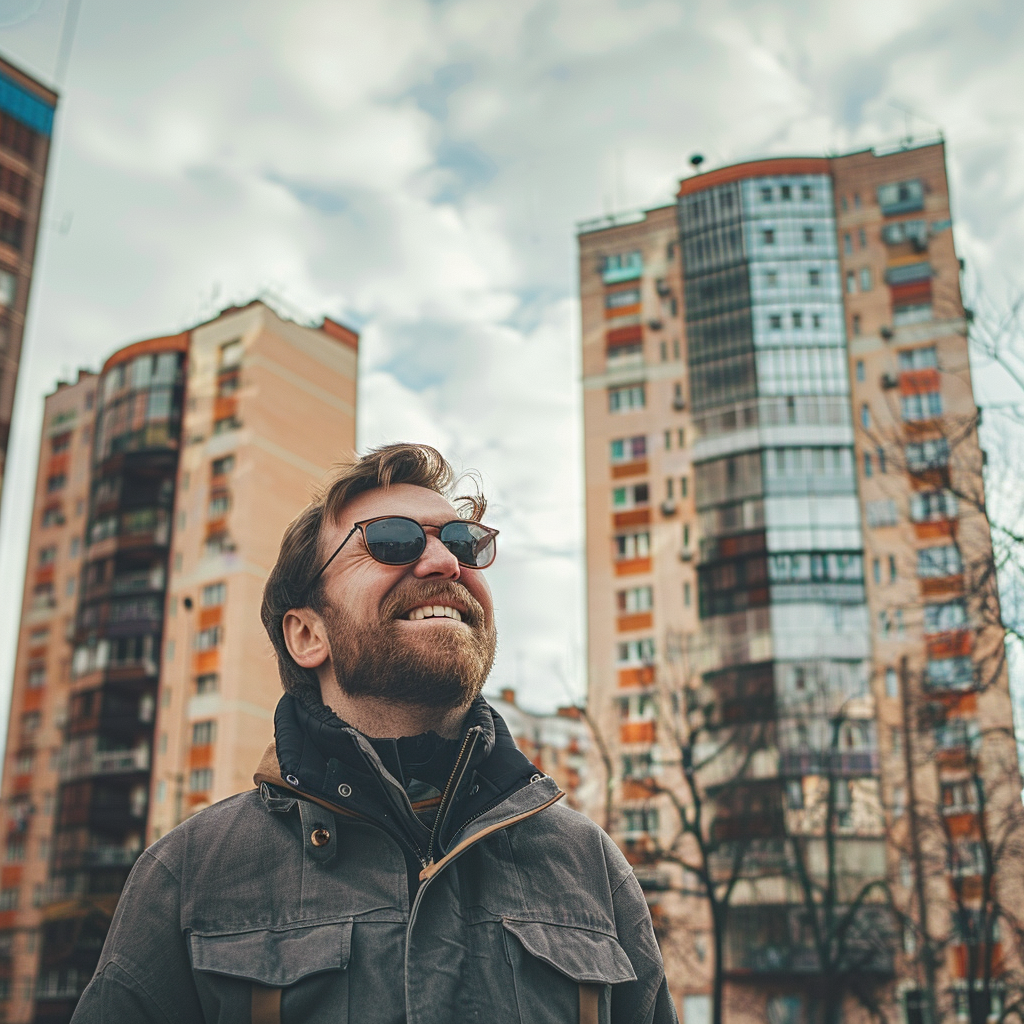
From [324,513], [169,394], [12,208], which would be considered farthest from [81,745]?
[324,513]

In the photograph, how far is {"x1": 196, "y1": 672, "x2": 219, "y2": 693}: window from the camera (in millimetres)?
43356

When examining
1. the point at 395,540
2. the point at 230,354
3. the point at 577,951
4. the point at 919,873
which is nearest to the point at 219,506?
the point at 230,354

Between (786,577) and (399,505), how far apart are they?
36.0 meters

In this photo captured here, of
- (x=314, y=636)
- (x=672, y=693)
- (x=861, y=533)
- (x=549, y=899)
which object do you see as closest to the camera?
(x=549, y=899)

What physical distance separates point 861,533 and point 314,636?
36.4m

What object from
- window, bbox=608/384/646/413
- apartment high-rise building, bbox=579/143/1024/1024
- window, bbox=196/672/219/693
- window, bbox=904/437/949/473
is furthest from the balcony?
window, bbox=904/437/949/473

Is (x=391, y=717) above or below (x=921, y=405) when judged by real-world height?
below

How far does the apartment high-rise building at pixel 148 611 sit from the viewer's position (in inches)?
1670

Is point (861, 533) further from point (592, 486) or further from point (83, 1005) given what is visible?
point (83, 1005)

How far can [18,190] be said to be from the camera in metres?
38.1

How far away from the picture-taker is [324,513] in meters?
2.68

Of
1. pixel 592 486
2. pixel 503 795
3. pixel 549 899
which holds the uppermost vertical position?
pixel 592 486

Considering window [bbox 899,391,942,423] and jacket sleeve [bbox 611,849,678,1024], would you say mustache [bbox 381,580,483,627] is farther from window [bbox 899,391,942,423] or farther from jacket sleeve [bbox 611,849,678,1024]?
window [bbox 899,391,942,423]

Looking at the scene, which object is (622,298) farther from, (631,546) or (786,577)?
(786,577)
